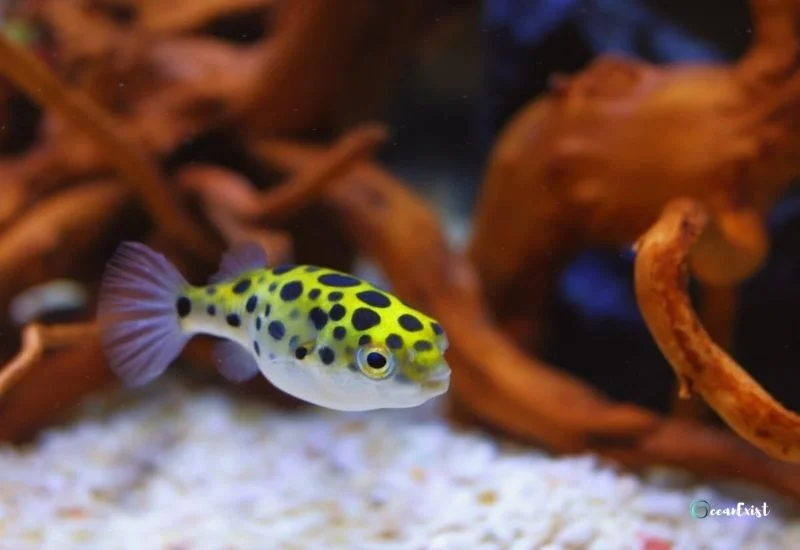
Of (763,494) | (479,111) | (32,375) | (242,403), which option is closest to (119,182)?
(32,375)

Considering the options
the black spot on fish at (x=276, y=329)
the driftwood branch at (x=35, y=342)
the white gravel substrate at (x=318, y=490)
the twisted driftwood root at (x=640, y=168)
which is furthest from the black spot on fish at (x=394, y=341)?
the twisted driftwood root at (x=640, y=168)

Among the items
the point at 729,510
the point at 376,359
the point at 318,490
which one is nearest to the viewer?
the point at 376,359

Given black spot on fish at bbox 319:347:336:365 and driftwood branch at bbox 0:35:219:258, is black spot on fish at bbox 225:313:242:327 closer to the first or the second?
black spot on fish at bbox 319:347:336:365

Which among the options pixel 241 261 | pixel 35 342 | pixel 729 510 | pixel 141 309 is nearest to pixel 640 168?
pixel 729 510

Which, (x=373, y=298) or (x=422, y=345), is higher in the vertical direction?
(x=373, y=298)

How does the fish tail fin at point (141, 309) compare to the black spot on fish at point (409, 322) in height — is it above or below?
above

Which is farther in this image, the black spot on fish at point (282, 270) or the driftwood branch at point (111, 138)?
the driftwood branch at point (111, 138)

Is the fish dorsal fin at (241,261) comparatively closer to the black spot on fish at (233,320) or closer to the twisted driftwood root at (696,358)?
the black spot on fish at (233,320)

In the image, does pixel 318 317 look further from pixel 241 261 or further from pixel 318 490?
pixel 318 490
